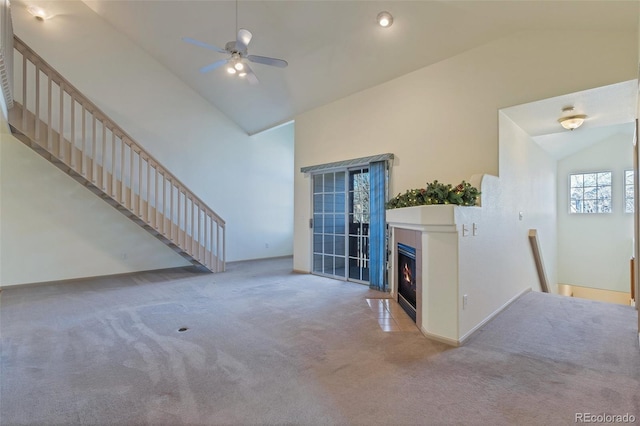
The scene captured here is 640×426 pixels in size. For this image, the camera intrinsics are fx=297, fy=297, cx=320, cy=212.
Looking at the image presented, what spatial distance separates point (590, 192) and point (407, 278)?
6.21 meters

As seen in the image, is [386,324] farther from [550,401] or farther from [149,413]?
[149,413]

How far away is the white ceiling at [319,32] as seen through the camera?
3.28 m

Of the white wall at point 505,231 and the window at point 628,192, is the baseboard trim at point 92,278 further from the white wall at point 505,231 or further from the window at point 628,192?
the window at point 628,192

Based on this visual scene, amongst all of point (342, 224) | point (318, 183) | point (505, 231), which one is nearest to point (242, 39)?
point (318, 183)

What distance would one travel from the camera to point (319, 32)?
4387mm

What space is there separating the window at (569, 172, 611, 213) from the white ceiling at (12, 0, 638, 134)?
4.26m

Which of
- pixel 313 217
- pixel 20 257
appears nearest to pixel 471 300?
pixel 313 217

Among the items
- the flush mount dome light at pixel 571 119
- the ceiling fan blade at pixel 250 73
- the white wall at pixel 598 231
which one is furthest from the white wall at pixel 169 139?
the white wall at pixel 598 231

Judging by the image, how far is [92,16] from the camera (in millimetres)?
5645

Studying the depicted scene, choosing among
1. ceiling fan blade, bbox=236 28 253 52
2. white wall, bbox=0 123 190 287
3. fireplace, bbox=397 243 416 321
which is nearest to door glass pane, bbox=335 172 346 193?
fireplace, bbox=397 243 416 321

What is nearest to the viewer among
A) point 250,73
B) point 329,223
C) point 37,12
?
point 250,73

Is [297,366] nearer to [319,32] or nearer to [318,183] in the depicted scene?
[318,183]

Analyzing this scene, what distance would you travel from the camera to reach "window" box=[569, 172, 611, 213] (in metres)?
6.74

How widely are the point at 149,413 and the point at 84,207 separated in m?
5.08
